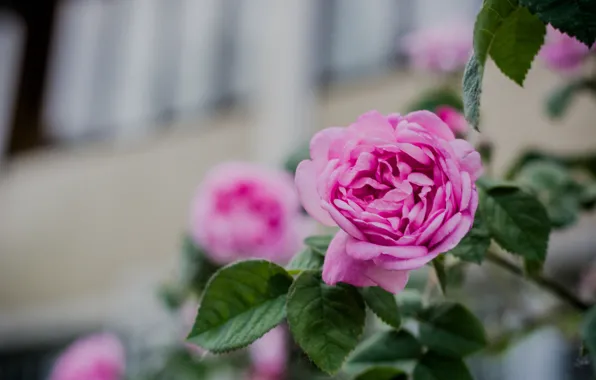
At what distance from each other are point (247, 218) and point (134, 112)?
9.98 ft

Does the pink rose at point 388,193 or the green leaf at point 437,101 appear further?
the green leaf at point 437,101

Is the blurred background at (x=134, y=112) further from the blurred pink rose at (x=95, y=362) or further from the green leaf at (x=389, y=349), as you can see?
the green leaf at (x=389, y=349)

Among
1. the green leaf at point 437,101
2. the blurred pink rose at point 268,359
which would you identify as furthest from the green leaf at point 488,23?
the blurred pink rose at point 268,359

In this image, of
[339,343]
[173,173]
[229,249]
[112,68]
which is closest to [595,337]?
[339,343]

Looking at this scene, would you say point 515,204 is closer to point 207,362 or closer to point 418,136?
point 418,136

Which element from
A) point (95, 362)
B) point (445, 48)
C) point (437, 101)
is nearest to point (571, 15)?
point (437, 101)

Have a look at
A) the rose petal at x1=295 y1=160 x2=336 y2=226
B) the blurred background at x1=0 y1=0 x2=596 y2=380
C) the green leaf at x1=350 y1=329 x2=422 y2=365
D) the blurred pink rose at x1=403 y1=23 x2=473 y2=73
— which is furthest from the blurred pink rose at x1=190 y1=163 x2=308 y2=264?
the blurred background at x1=0 y1=0 x2=596 y2=380

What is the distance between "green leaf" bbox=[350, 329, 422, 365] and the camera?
466mm

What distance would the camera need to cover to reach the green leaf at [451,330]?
0.45m

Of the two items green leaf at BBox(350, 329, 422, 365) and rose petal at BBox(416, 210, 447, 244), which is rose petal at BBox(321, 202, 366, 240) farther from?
green leaf at BBox(350, 329, 422, 365)

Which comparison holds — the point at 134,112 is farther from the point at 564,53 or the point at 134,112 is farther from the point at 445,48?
the point at 564,53

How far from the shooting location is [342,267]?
35 cm

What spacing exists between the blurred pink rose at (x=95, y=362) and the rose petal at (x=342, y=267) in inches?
37.8

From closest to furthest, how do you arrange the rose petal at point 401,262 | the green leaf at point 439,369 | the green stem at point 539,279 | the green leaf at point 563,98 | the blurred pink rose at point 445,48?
the rose petal at point 401,262, the green leaf at point 439,369, the green stem at point 539,279, the green leaf at point 563,98, the blurred pink rose at point 445,48
